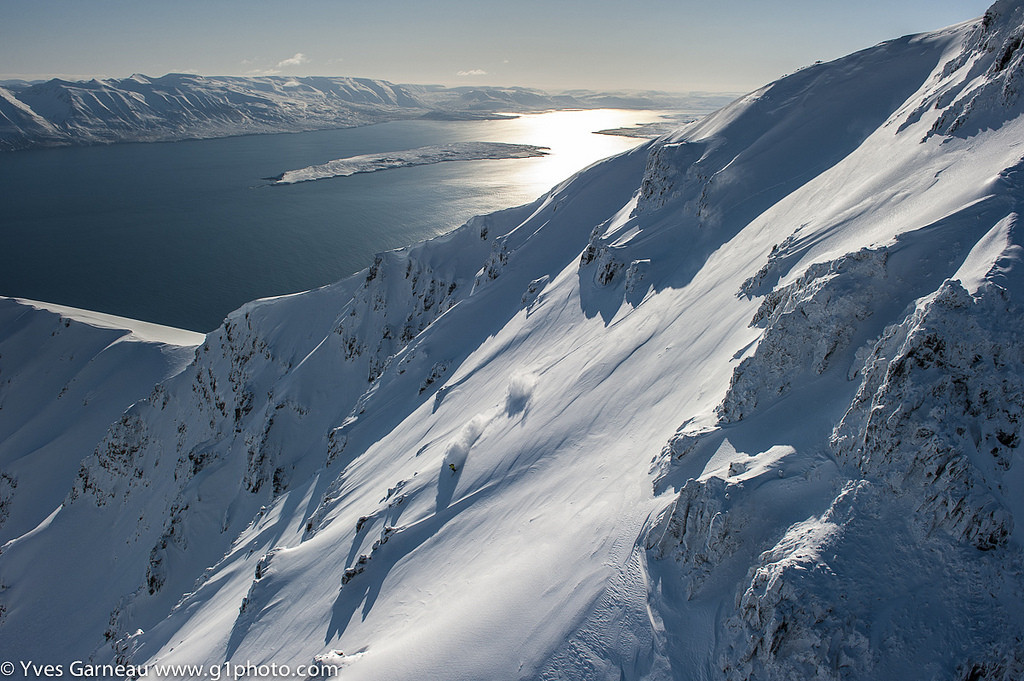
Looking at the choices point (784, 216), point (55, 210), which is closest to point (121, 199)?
point (55, 210)

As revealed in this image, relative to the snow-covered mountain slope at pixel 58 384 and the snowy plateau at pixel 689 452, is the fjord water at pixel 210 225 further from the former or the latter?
the snowy plateau at pixel 689 452

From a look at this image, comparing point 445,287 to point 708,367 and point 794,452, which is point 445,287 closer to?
point 708,367

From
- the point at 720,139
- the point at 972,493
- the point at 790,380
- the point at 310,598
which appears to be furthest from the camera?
the point at 720,139

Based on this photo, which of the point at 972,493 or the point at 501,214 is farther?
the point at 501,214

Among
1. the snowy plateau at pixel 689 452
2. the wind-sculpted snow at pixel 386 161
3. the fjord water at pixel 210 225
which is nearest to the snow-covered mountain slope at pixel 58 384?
the fjord water at pixel 210 225

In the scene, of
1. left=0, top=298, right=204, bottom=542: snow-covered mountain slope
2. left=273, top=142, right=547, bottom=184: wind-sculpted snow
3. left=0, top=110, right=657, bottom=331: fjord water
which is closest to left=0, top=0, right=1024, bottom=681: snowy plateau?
left=0, top=298, right=204, bottom=542: snow-covered mountain slope

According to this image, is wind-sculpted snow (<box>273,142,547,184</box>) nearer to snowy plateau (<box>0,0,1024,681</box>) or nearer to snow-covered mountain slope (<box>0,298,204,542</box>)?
snow-covered mountain slope (<box>0,298,204,542</box>)
